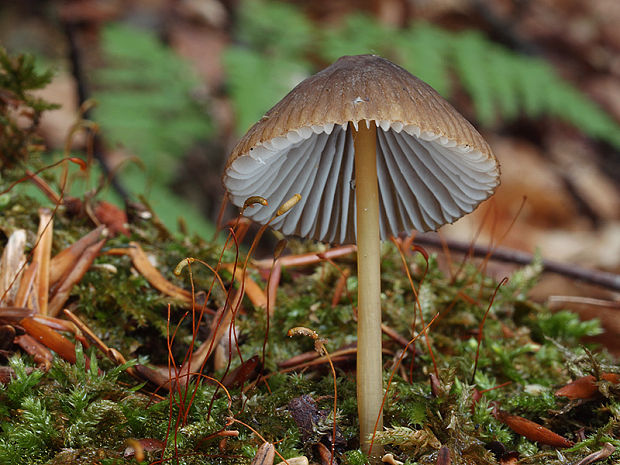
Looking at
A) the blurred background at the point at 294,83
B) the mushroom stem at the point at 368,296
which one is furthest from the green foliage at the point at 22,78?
the blurred background at the point at 294,83

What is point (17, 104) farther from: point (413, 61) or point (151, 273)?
point (413, 61)

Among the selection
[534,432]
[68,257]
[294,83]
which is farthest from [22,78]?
[294,83]

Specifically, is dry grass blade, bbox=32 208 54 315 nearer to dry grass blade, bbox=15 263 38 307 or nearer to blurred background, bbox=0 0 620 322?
dry grass blade, bbox=15 263 38 307

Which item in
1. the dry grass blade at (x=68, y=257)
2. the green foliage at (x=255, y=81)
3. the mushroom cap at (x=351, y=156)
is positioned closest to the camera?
the mushroom cap at (x=351, y=156)

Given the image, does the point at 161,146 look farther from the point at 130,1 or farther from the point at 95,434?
the point at 95,434

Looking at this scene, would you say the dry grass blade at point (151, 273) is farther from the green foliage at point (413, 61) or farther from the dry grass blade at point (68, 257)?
the green foliage at point (413, 61)

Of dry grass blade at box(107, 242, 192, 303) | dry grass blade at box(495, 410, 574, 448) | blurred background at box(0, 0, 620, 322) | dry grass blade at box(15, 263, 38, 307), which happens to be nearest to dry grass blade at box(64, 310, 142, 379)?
dry grass blade at box(15, 263, 38, 307)

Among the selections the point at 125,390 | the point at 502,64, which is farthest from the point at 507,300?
the point at 502,64
